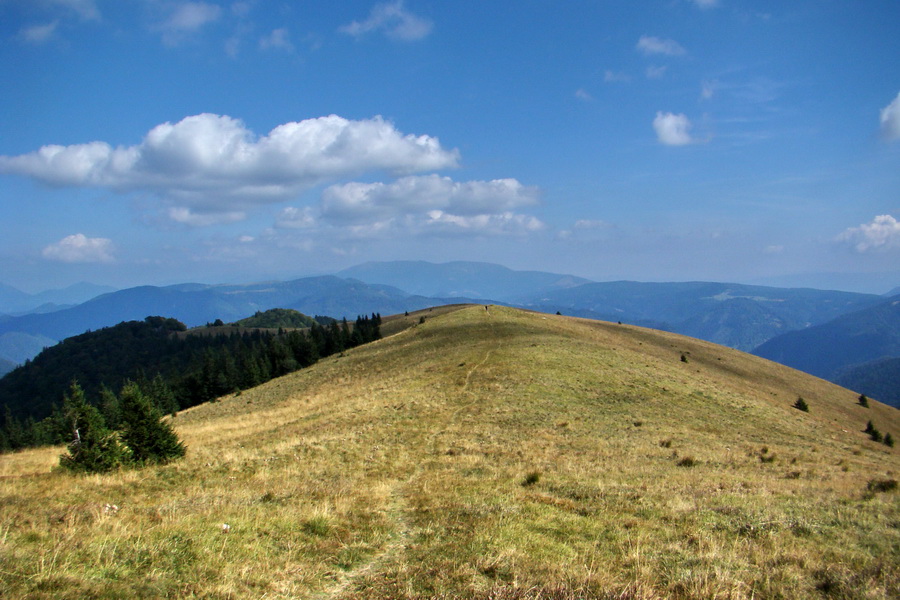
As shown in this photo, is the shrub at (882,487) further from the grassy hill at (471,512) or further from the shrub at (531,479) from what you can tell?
the shrub at (531,479)

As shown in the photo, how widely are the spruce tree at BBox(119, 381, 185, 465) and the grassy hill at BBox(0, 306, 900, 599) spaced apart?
1576 millimetres

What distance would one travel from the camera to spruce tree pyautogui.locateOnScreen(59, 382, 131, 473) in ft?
49.6

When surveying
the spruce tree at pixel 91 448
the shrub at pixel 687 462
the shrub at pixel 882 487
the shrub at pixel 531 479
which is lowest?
the shrub at pixel 687 462

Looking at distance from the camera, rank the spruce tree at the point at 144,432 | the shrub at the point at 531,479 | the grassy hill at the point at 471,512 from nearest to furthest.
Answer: the grassy hill at the point at 471,512 < the shrub at the point at 531,479 < the spruce tree at the point at 144,432

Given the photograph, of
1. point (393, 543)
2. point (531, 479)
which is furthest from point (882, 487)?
point (393, 543)

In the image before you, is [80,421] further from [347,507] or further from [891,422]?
[891,422]

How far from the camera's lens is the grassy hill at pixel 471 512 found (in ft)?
19.7

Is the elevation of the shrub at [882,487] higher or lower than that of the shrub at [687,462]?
higher

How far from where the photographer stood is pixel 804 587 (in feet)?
19.9

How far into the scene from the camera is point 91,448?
1548 cm

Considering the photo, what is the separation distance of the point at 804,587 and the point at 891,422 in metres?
77.7

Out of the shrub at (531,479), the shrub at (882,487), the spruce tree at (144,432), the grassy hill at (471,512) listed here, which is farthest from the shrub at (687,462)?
the spruce tree at (144,432)

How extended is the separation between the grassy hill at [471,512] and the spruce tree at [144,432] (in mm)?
1576

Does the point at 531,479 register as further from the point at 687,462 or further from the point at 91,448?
the point at 91,448
